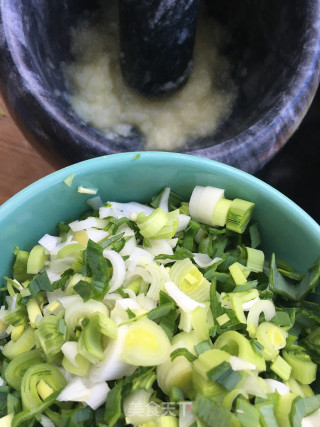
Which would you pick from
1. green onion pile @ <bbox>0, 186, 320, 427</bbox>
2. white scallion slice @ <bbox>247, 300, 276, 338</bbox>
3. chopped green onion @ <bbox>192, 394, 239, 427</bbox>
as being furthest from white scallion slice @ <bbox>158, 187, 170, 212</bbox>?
chopped green onion @ <bbox>192, 394, 239, 427</bbox>

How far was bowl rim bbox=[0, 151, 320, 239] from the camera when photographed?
82cm

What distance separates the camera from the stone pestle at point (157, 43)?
3.25ft

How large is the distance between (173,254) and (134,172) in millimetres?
150

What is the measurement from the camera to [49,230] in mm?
879

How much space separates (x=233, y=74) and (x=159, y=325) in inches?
25.5

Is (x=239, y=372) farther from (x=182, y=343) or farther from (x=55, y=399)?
(x=55, y=399)

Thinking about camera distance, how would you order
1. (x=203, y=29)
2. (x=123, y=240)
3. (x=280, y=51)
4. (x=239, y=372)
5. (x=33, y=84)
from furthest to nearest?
1. (x=203, y=29)
2. (x=280, y=51)
3. (x=33, y=84)
4. (x=123, y=240)
5. (x=239, y=372)

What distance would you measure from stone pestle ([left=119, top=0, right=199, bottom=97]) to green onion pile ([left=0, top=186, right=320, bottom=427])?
33 cm

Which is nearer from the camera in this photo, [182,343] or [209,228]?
[182,343]

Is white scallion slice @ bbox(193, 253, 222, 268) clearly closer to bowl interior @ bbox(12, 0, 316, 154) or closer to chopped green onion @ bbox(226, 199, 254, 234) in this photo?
chopped green onion @ bbox(226, 199, 254, 234)

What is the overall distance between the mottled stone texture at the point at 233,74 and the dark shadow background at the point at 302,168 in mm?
226

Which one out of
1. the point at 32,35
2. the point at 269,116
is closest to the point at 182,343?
the point at 269,116

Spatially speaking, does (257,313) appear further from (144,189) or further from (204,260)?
(144,189)

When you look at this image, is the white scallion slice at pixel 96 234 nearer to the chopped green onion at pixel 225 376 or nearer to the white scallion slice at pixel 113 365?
the white scallion slice at pixel 113 365
